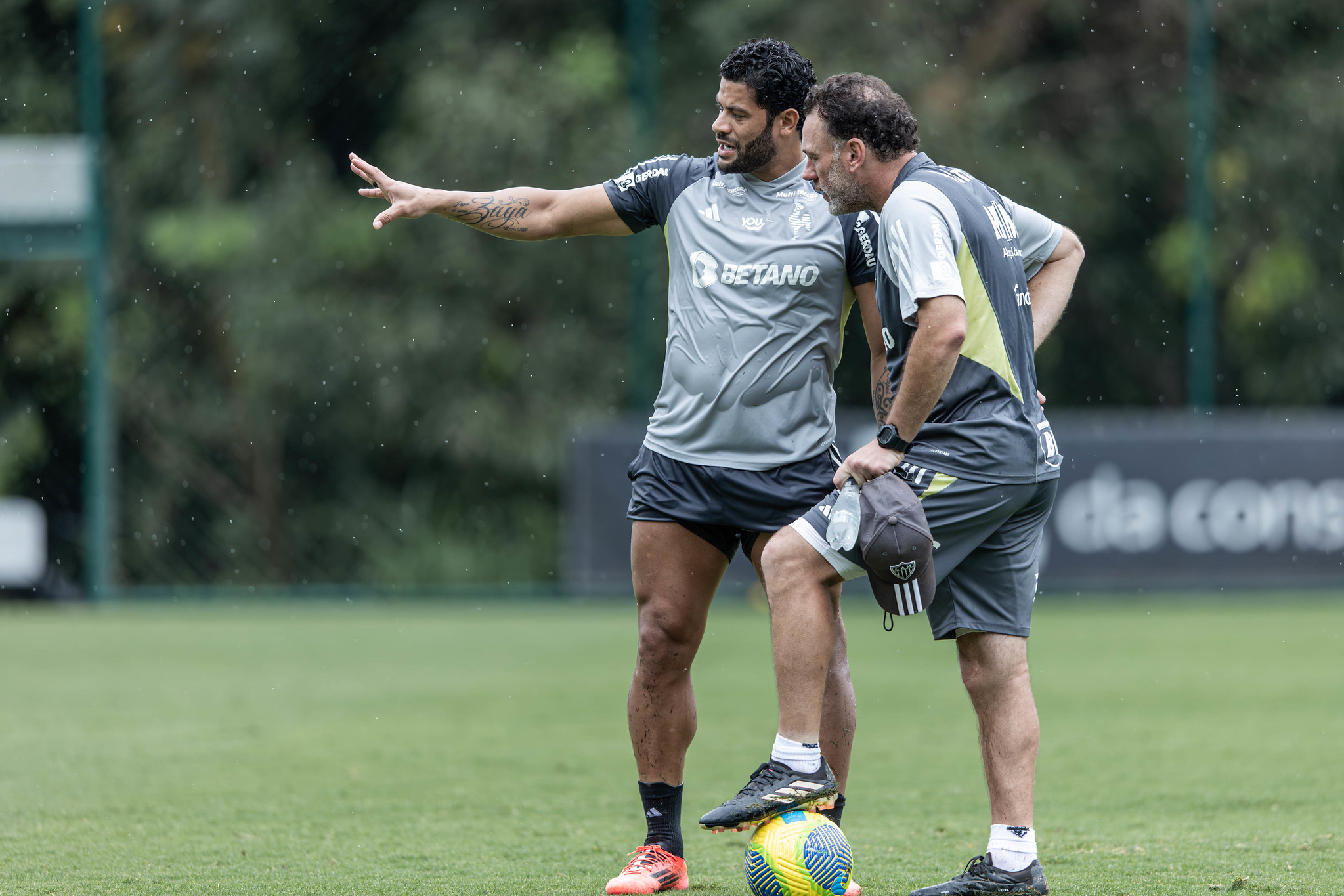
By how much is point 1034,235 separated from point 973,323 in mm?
535

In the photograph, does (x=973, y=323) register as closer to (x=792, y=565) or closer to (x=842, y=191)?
(x=842, y=191)

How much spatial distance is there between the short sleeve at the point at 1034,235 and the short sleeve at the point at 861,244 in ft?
1.34

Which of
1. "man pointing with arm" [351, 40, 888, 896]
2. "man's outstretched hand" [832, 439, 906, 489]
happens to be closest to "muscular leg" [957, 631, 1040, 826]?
"man pointing with arm" [351, 40, 888, 896]

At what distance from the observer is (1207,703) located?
8633 mm

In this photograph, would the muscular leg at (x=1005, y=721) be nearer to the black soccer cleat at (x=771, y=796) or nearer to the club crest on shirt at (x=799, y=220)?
the black soccer cleat at (x=771, y=796)

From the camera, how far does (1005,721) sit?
4.46 metres

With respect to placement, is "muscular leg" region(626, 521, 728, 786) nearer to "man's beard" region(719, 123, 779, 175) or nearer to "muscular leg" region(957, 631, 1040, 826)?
"muscular leg" region(957, 631, 1040, 826)

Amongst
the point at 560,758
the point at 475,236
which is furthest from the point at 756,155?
the point at 475,236

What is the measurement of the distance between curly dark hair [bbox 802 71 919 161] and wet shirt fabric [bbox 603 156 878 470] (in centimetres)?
36

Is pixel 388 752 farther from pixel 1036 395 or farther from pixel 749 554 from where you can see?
pixel 1036 395

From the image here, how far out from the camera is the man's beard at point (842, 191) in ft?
14.4

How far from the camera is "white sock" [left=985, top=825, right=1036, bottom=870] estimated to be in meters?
4.38

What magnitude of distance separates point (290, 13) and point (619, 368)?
5.61 meters

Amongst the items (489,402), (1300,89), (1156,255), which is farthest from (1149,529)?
(489,402)
